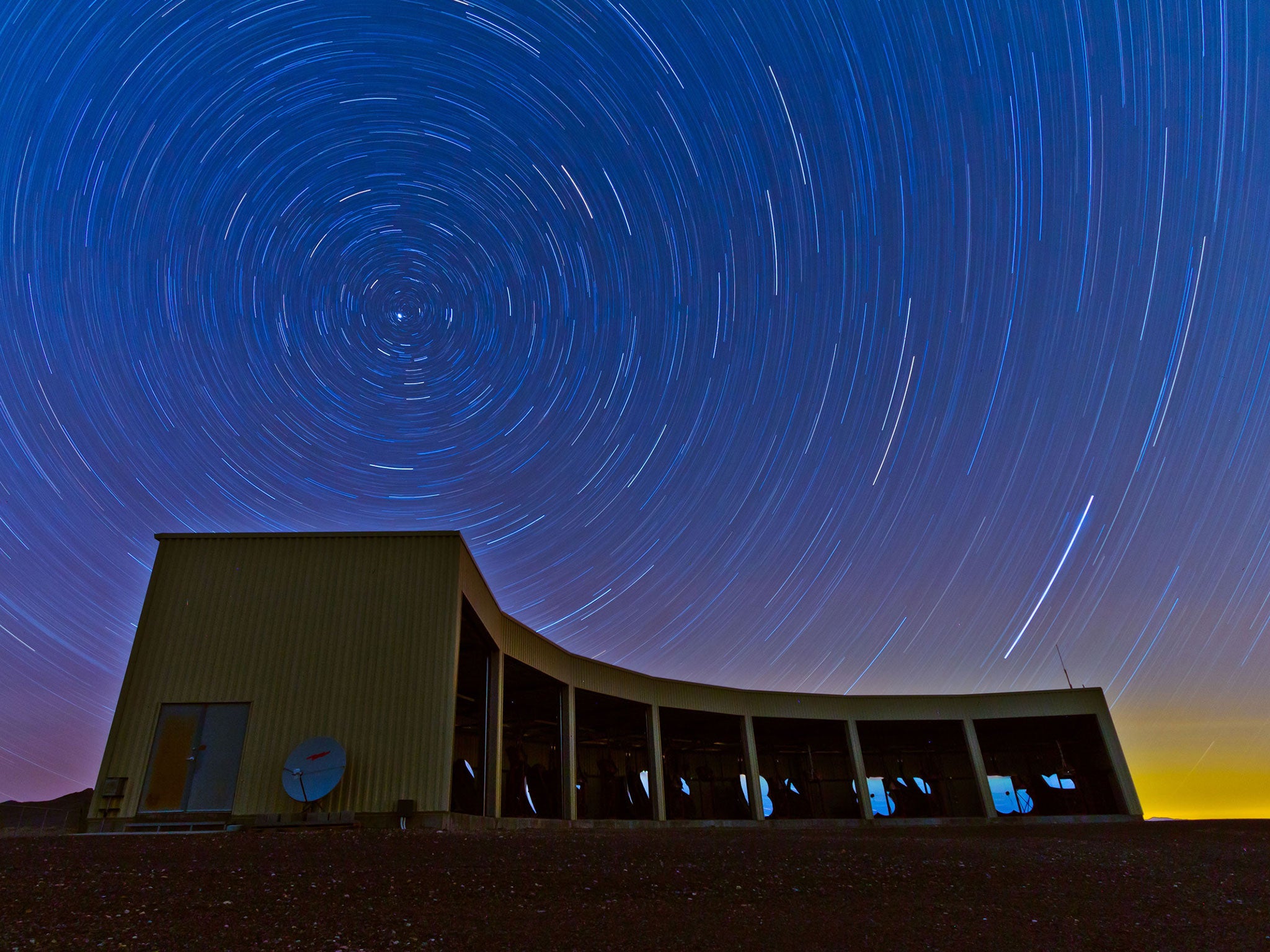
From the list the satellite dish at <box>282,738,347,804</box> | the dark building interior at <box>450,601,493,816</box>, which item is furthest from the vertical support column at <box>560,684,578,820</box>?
the satellite dish at <box>282,738,347,804</box>

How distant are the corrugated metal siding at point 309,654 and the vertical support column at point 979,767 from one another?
2324 cm

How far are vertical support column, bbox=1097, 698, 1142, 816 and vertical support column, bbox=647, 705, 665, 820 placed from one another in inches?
660

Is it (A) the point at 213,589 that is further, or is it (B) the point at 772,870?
(A) the point at 213,589

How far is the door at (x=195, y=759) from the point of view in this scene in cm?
1317

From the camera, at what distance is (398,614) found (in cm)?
1452

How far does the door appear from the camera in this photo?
13172 millimetres

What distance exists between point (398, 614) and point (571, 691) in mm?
9259

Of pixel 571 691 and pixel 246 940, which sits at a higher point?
pixel 571 691

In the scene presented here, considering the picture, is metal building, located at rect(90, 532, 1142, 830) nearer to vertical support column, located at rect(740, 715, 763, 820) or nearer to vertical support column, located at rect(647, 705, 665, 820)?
vertical support column, located at rect(647, 705, 665, 820)

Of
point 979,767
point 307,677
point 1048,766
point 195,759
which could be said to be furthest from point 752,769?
→ point 195,759

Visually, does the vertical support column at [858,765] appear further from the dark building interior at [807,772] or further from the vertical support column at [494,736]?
the vertical support column at [494,736]

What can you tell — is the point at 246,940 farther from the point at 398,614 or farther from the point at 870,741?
the point at 870,741

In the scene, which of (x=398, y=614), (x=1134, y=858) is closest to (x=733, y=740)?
(x=398, y=614)

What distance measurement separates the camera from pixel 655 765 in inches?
989
